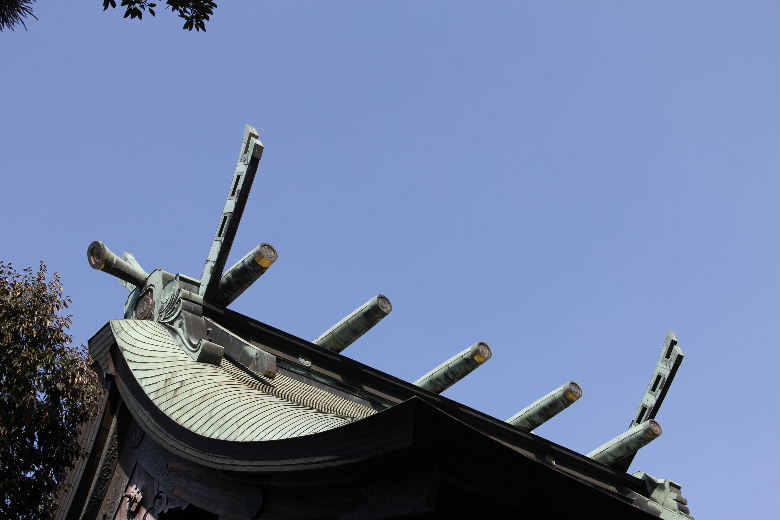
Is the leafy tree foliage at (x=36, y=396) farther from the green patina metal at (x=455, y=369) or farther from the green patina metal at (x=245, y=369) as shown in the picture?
the green patina metal at (x=455, y=369)

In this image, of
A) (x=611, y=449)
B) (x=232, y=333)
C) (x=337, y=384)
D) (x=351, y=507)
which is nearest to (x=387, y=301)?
(x=337, y=384)

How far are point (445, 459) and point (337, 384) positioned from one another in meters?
7.09

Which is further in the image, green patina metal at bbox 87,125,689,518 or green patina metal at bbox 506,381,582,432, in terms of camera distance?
green patina metal at bbox 506,381,582,432

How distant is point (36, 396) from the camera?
412 inches

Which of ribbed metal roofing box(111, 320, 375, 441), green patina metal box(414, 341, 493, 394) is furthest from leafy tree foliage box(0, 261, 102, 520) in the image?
green patina metal box(414, 341, 493, 394)

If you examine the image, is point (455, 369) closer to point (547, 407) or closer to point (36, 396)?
point (547, 407)

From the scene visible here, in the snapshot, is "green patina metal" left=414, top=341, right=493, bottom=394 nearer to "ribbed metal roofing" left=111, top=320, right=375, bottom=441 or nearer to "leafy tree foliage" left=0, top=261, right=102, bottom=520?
"ribbed metal roofing" left=111, top=320, right=375, bottom=441

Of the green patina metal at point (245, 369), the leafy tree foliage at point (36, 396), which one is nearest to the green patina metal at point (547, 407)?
the green patina metal at point (245, 369)

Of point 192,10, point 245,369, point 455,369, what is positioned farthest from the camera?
point 455,369

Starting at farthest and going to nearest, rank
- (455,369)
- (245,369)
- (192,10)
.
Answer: (455,369)
(245,369)
(192,10)

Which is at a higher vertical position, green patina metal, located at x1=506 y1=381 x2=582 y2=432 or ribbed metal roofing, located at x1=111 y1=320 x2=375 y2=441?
green patina metal, located at x1=506 y1=381 x2=582 y2=432

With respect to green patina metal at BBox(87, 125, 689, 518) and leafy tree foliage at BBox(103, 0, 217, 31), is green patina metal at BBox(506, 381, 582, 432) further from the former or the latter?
leafy tree foliage at BBox(103, 0, 217, 31)

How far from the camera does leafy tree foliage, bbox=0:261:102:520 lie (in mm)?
10281

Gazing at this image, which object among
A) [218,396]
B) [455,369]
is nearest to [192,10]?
[218,396]
